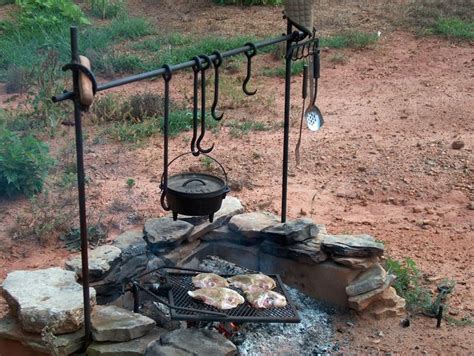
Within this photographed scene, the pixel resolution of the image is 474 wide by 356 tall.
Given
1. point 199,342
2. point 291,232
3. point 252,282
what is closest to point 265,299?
point 252,282

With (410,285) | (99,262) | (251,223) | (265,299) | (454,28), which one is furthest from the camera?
(454,28)

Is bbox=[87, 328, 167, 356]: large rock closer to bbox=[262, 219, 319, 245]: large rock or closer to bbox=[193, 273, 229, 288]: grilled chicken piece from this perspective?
bbox=[193, 273, 229, 288]: grilled chicken piece

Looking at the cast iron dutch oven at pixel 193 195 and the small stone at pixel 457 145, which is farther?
the small stone at pixel 457 145

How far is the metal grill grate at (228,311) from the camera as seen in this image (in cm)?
339

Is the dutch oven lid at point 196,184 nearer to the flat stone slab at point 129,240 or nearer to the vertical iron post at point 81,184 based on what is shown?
the flat stone slab at point 129,240

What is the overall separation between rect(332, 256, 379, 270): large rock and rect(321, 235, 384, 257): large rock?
21 mm

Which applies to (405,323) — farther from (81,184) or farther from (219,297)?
(81,184)

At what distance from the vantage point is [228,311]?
3.52 m

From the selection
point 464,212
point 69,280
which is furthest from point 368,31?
point 69,280

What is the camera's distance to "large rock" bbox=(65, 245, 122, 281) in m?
3.71

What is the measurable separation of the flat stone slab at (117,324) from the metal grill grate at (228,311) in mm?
151

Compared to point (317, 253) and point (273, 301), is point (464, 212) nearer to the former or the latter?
point (317, 253)

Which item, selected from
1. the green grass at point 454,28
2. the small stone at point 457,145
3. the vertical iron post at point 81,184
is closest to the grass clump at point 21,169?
the vertical iron post at point 81,184

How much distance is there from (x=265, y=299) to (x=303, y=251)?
1.83 feet
